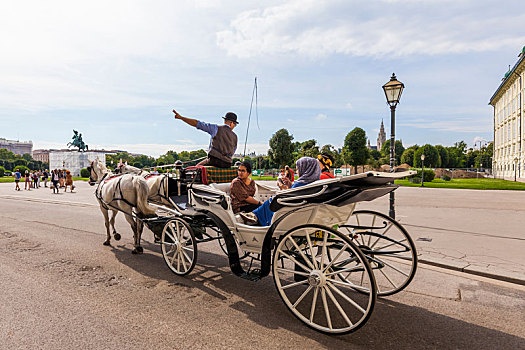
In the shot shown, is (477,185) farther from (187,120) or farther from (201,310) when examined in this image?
(201,310)

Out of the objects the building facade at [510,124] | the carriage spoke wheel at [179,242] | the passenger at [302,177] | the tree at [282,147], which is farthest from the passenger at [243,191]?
the tree at [282,147]

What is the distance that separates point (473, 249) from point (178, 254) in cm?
564

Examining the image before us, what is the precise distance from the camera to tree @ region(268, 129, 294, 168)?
6925cm

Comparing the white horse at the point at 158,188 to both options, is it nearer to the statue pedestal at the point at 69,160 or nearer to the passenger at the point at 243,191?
the passenger at the point at 243,191

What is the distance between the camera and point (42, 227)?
909cm

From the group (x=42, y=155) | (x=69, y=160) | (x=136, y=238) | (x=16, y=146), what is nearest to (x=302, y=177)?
(x=136, y=238)

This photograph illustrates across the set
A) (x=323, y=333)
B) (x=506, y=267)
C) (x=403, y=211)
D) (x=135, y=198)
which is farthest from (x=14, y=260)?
(x=403, y=211)

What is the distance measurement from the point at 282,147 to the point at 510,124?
134ft

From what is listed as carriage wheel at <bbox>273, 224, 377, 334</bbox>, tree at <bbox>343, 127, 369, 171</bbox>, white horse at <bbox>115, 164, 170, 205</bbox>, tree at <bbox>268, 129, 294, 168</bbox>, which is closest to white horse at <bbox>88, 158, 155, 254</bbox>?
white horse at <bbox>115, 164, 170, 205</bbox>

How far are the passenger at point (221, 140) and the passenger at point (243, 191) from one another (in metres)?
1.01

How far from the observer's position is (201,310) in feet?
12.7

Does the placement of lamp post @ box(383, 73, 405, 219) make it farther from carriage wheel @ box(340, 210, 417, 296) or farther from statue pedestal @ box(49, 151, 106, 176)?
statue pedestal @ box(49, 151, 106, 176)

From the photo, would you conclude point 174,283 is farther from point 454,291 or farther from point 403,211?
point 403,211

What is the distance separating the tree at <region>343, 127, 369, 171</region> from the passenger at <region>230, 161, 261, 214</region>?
5265 cm
